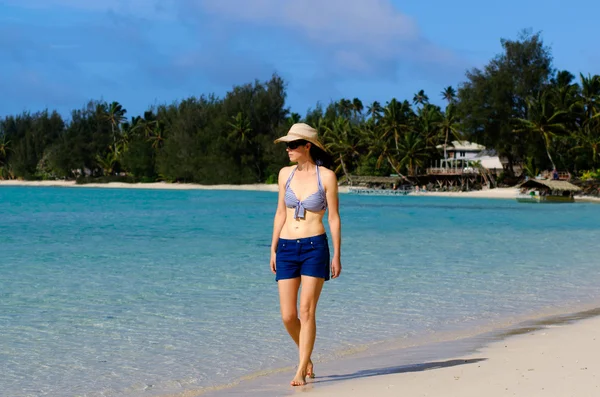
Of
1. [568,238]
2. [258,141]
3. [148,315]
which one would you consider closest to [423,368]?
[148,315]

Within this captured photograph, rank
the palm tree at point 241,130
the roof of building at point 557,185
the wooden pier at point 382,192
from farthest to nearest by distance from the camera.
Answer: the palm tree at point 241,130
the wooden pier at point 382,192
the roof of building at point 557,185

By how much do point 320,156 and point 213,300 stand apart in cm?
646

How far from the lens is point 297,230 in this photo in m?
5.84

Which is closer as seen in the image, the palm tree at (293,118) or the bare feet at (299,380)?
the bare feet at (299,380)

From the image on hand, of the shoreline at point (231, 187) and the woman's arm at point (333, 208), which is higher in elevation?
the woman's arm at point (333, 208)

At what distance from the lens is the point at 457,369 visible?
21.9ft

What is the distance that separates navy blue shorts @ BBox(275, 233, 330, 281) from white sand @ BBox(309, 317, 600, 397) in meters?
0.89

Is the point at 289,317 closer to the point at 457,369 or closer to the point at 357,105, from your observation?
the point at 457,369

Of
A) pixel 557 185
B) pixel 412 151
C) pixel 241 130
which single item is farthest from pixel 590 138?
pixel 241 130

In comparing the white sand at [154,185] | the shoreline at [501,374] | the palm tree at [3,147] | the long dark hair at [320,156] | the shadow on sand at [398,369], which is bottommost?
the shadow on sand at [398,369]

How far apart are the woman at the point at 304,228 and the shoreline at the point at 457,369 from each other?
722 millimetres

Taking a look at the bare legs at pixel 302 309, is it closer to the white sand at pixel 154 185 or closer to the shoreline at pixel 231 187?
the shoreline at pixel 231 187

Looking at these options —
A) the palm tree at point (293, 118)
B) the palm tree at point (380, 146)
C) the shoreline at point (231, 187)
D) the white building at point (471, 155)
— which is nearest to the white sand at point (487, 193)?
the shoreline at point (231, 187)

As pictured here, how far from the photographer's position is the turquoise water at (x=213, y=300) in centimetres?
759
